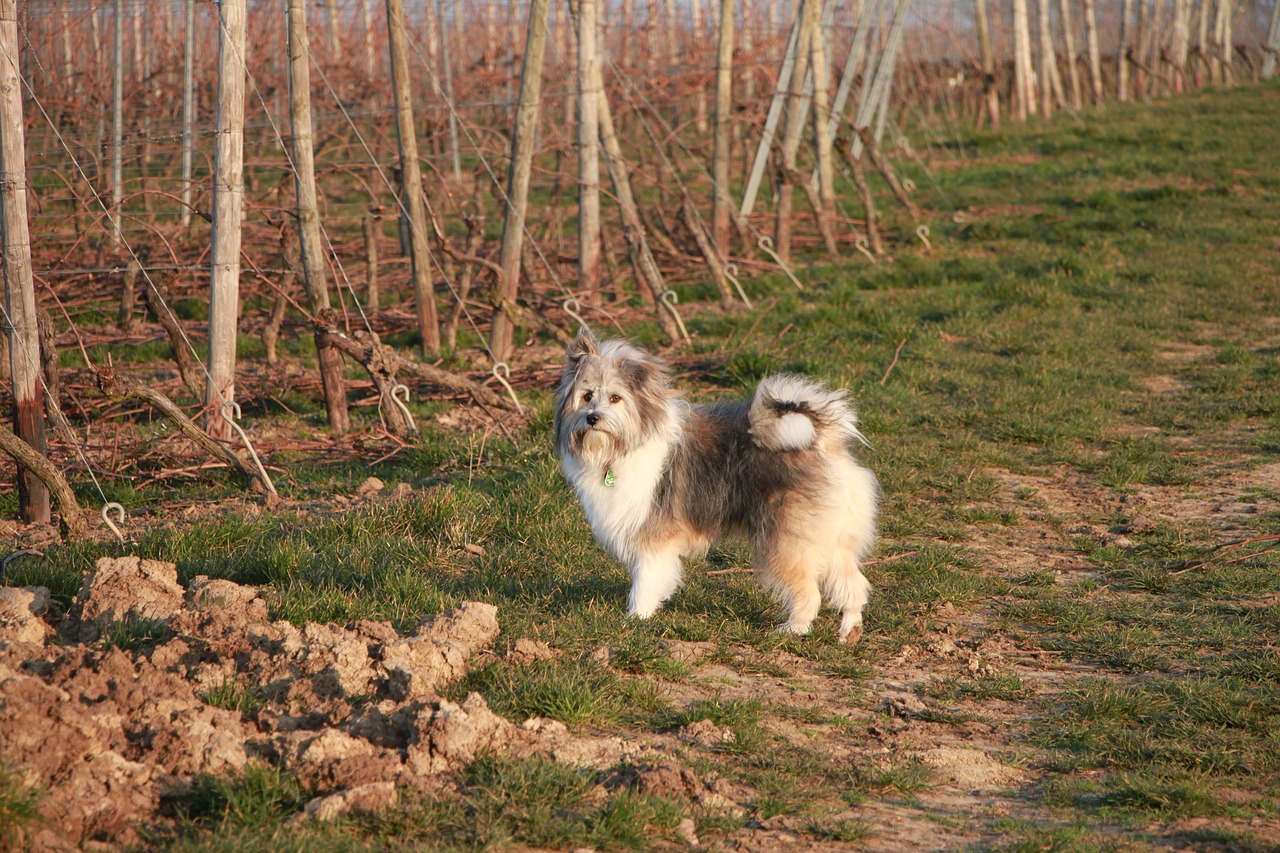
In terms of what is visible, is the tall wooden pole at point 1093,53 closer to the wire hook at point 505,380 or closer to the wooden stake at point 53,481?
the wire hook at point 505,380

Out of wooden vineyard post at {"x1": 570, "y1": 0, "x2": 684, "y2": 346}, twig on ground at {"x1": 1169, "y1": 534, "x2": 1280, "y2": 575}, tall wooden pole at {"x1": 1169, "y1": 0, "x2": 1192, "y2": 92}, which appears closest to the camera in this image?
twig on ground at {"x1": 1169, "y1": 534, "x2": 1280, "y2": 575}

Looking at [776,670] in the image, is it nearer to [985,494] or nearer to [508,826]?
[508,826]

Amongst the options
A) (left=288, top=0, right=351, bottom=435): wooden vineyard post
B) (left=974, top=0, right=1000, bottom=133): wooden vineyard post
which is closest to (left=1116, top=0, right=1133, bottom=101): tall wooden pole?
(left=974, top=0, right=1000, bottom=133): wooden vineyard post

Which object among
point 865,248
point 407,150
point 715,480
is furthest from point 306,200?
point 865,248

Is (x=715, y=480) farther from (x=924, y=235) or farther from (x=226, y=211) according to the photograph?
(x=924, y=235)

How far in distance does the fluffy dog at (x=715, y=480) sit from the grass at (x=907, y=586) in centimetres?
25

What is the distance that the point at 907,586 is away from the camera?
5523 millimetres

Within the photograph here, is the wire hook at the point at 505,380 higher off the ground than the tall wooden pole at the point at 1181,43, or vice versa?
the tall wooden pole at the point at 1181,43

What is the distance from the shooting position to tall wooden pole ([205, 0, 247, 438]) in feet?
22.0

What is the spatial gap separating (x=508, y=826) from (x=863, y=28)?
14668 millimetres

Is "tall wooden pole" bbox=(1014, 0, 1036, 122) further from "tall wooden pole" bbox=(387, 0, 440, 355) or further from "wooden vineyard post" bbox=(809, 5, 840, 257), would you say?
"tall wooden pole" bbox=(387, 0, 440, 355)

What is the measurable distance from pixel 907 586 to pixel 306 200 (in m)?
4.72

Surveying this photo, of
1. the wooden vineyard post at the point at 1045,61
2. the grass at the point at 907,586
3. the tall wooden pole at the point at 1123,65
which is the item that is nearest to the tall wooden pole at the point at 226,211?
the grass at the point at 907,586

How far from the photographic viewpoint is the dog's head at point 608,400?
478cm
